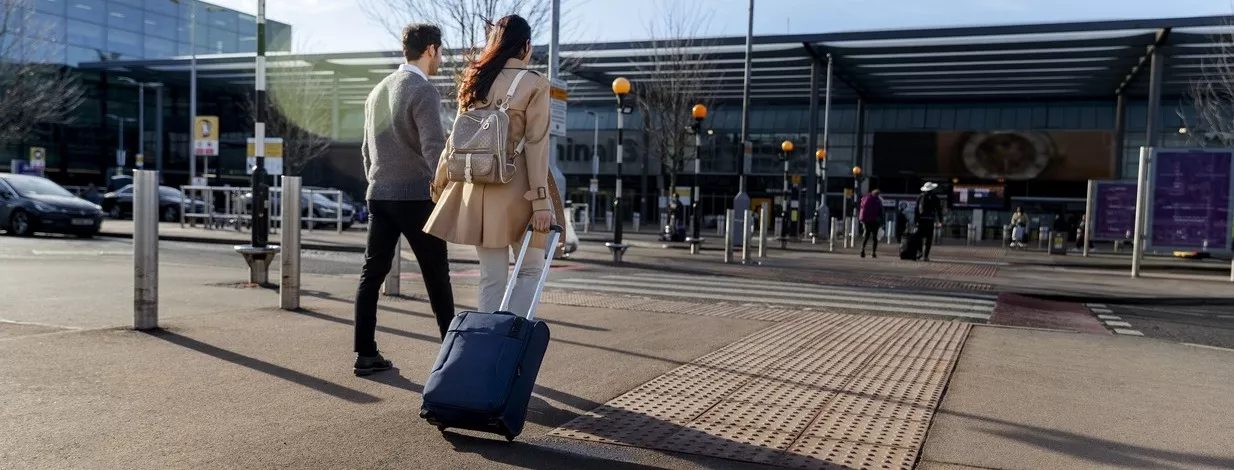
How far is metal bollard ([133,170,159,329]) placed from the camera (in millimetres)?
5953

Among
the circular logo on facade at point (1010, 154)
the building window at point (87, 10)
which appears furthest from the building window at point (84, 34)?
the circular logo on facade at point (1010, 154)

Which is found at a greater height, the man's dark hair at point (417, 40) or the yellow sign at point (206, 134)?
the yellow sign at point (206, 134)

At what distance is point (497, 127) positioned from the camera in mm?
4023

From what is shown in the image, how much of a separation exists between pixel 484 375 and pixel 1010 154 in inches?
1708

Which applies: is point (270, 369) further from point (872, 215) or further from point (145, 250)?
point (872, 215)

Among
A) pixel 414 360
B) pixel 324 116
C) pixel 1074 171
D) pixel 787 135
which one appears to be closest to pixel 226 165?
pixel 324 116

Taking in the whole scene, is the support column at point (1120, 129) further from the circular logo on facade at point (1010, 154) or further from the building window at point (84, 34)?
the building window at point (84, 34)

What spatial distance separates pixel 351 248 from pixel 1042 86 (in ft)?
121

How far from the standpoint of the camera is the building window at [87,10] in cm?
5638

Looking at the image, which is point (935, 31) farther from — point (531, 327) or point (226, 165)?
point (226, 165)

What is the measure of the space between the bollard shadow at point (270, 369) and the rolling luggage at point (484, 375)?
0.89 metres

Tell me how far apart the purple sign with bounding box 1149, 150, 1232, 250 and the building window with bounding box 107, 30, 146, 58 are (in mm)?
60780

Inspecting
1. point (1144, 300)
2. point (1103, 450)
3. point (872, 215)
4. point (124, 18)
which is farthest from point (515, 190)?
point (124, 18)

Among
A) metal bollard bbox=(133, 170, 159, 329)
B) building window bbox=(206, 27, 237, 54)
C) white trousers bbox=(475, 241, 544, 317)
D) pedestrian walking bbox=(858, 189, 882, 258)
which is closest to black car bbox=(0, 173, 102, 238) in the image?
metal bollard bbox=(133, 170, 159, 329)
